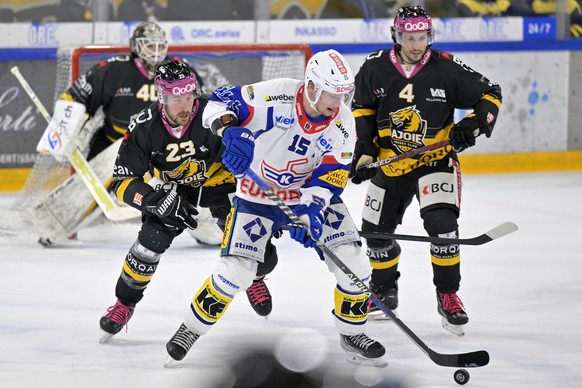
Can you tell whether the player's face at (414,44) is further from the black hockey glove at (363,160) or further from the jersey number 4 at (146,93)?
the jersey number 4 at (146,93)

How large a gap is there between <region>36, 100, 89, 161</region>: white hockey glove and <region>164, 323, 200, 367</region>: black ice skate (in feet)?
7.37

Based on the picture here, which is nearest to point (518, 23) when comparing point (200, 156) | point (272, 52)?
point (272, 52)

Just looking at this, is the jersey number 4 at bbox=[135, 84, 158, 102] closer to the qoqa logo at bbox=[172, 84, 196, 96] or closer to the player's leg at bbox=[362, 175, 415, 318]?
the player's leg at bbox=[362, 175, 415, 318]

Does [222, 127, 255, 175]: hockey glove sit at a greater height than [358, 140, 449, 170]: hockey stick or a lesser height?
greater

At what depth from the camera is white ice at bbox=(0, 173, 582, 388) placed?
142 inches

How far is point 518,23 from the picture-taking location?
855cm

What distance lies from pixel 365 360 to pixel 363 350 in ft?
0.18

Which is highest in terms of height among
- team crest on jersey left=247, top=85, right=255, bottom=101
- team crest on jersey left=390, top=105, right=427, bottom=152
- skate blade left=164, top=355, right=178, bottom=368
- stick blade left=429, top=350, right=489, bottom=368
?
team crest on jersey left=247, top=85, right=255, bottom=101

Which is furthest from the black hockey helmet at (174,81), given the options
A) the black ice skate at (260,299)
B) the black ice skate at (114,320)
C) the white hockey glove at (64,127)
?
the white hockey glove at (64,127)

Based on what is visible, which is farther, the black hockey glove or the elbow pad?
the black hockey glove

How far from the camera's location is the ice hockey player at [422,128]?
13.6ft

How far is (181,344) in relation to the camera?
3.56 m

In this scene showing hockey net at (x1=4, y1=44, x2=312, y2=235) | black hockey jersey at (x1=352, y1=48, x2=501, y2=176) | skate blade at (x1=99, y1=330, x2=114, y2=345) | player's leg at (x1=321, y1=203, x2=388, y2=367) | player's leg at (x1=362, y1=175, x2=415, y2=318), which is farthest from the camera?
hockey net at (x1=4, y1=44, x2=312, y2=235)

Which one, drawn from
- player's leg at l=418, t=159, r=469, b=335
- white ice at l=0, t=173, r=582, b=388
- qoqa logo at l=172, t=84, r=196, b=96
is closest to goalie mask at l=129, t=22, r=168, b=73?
white ice at l=0, t=173, r=582, b=388
